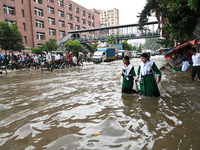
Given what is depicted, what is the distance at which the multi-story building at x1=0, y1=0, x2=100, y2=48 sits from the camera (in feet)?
113

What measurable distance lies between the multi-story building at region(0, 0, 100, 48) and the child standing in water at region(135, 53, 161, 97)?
34.4 metres

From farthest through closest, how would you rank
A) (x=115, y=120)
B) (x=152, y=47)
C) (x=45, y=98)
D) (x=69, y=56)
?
(x=152, y=47)
(x=69, y=56)
(x=45, y=98)
(x=115, y=120)

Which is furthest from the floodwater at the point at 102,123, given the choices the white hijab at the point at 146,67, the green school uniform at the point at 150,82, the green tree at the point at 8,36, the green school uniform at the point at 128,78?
the green tree at the point at 8,36

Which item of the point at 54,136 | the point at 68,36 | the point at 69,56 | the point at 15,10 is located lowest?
the point at 54,136

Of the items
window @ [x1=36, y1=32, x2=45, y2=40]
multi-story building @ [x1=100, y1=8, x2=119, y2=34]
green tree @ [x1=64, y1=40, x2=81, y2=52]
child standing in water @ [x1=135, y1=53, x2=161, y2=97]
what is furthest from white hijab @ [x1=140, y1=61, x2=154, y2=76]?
multi-story building @ [x1=100, y1=8, x2=119, y2=34]

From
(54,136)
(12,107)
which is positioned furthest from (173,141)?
(12,107)

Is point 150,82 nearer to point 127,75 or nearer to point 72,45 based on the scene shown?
point 127,75

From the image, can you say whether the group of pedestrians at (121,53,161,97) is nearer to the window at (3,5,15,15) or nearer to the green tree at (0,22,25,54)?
the green tree at (0,22,25,54)

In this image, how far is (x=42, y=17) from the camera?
139 ft

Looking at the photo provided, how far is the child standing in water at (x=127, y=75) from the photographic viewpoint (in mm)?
5566

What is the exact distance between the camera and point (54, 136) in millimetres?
3039

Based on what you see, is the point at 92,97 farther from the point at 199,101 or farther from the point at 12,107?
the point at 199,101

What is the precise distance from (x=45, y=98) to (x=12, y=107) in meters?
1.07

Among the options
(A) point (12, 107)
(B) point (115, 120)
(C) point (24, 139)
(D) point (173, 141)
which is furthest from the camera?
(A) point (12, 107)
